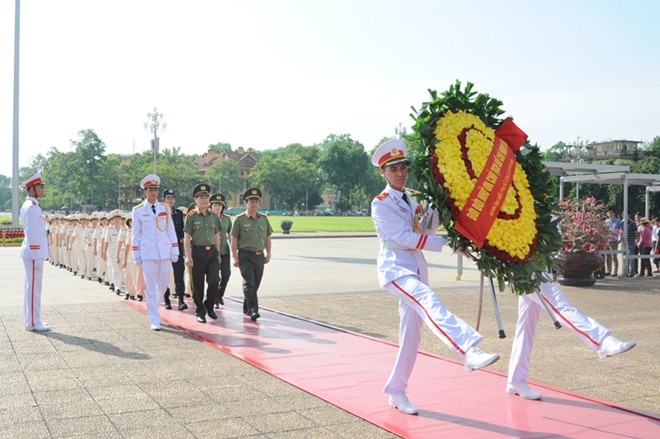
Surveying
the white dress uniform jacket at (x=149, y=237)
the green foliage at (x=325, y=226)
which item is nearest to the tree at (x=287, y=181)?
the green foliage at (x=325, y=226)

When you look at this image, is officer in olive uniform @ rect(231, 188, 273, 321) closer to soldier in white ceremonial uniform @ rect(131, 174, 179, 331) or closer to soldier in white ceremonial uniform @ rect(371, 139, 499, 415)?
soldier in white ceremonial uniform @ rect(131, 174, 179, 331)

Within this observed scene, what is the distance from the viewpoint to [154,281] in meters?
9.33

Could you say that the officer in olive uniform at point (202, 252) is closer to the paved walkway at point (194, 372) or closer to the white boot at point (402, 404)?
the paved walkway at point (194, 372)

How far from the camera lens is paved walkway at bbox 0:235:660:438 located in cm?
490

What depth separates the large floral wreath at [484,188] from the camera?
16.4ft

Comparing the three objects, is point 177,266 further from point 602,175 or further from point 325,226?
point 325,226

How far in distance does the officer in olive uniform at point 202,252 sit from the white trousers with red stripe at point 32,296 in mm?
2031

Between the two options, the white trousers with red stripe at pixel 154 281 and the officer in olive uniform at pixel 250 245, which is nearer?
the white trousers with red stripe at pixel 154 281

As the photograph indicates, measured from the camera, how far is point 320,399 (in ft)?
18.3

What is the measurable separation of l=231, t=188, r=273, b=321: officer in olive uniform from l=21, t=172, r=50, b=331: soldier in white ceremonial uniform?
8.32ft

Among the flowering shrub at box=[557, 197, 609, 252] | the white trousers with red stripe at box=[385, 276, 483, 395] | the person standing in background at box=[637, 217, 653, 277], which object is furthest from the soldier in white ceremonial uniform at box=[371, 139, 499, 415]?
the person standing in background at box=[637, 217, 653, 277]

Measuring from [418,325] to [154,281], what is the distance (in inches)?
201

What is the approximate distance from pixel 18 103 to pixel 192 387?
3187cm

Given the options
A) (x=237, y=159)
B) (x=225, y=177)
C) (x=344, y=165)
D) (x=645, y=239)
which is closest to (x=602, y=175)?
(x=645, y=239)
